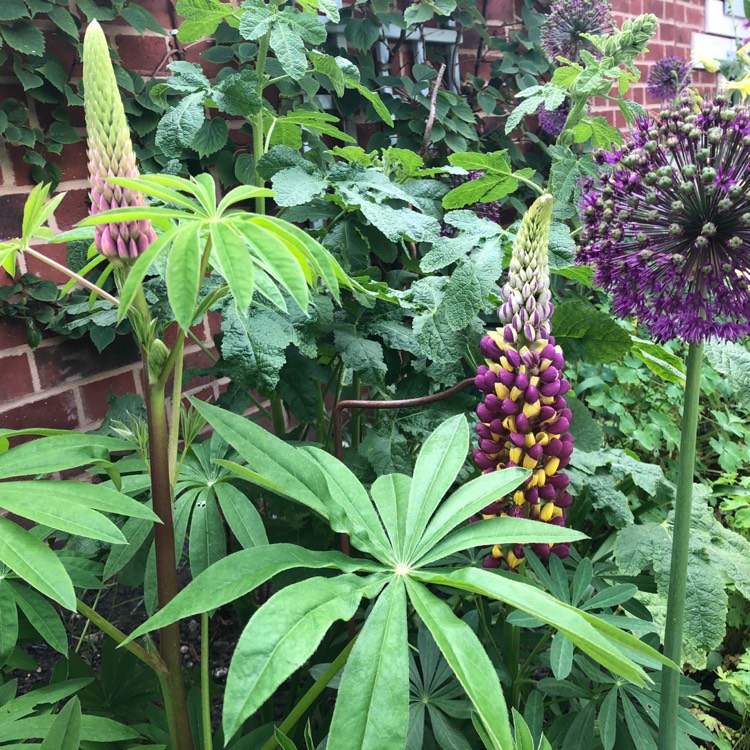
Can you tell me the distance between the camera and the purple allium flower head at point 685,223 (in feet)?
2.73

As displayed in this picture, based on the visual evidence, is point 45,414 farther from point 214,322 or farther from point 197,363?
point 214,322

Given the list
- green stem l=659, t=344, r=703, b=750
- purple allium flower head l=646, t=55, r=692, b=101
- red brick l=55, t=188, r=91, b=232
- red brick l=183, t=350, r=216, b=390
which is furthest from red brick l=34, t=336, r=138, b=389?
purple allium flower head l=646, t=55, r=692, b=101

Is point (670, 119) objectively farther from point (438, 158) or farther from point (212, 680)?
point (438, 158)

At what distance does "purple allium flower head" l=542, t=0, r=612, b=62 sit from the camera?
2.48 meters

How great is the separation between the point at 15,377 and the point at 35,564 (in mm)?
1085

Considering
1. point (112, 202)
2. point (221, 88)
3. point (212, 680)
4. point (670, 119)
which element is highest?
point (221, 88)

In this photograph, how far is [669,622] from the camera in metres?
0.84

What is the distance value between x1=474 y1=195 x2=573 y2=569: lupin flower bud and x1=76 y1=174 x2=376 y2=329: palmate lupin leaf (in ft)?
0.98

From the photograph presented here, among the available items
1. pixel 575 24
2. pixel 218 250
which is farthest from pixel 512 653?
pixel 575 24

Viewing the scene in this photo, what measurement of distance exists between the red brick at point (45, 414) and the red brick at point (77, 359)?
1.6 inches

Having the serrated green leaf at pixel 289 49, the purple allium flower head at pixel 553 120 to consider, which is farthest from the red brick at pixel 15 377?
the purple allium flower head at pixel 553 120

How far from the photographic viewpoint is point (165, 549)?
0.72 m

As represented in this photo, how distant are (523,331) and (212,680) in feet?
3.62

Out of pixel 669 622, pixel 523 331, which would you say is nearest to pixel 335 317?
pixel 523 331
